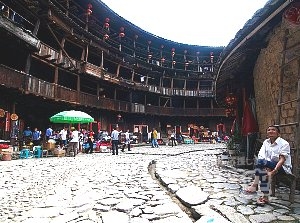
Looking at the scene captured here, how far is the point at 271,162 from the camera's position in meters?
4.37

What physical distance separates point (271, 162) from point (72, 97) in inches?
748

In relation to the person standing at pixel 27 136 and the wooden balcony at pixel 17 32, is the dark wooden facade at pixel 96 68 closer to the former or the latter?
the wooden balcony at pixel 17 32

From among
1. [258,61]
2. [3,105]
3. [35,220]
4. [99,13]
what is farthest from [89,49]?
[35,220]

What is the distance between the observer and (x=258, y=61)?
25.2 feet

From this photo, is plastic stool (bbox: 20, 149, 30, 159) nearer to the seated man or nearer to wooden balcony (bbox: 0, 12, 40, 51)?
wooden balcony (bbox: 0, 12, 40, 51)

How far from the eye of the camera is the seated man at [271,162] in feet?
13.4

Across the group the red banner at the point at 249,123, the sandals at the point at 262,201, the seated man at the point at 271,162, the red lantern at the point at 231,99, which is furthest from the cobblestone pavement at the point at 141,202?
the red lantern at the point at 231,99

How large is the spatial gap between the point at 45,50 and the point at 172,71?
23232mm

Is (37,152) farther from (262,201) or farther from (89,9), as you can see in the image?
(89,9)

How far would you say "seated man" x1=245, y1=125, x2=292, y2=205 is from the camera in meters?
4.09

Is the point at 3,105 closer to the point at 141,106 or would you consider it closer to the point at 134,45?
the point at 141,106

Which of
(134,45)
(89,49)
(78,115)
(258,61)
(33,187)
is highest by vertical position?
(134,45)

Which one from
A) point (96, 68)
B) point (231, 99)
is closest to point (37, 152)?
point (231, 99)

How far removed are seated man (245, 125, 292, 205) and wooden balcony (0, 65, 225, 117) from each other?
13.8 metres
